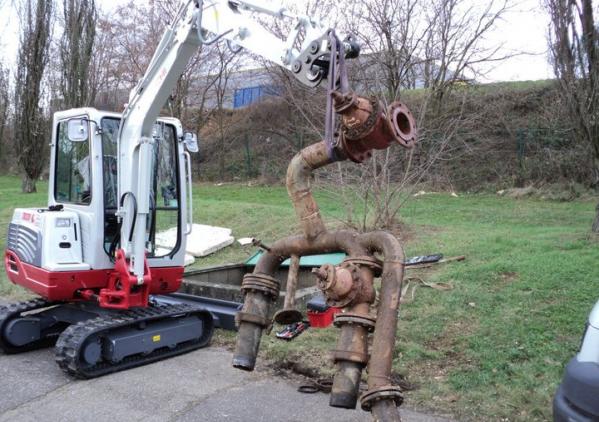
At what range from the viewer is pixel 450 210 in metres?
13.9

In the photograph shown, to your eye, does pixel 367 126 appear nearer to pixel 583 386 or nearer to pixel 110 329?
pixel 583 386

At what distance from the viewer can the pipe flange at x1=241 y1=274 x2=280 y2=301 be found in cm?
329

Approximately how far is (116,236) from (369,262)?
379 cm

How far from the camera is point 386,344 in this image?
2742 millimetres

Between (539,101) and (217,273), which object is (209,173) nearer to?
(539,101)

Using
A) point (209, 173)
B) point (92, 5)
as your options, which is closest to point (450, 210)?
point (92, 5)

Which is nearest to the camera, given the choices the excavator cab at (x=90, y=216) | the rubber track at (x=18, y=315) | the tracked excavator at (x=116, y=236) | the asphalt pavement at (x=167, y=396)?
the asphalt pavement at (x=167, y=396)

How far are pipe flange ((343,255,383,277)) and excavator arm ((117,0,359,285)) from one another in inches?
65.9

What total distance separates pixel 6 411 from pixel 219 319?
99.6 inches

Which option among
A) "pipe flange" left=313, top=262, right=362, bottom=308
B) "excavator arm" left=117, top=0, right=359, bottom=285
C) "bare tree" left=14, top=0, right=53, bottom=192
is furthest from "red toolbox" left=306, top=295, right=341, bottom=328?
"bare tree" left=14, top=0, right=53, bottom=192

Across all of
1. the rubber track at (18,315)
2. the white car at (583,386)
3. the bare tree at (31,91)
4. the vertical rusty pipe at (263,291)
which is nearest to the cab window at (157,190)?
the rubber track at (18,315)

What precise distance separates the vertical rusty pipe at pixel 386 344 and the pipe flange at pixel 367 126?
1.85 feet

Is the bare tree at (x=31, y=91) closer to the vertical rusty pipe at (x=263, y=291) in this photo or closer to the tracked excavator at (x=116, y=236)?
the tracked excavator at (x=116, y=236)

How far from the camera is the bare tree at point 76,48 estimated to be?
18234 millimetres
